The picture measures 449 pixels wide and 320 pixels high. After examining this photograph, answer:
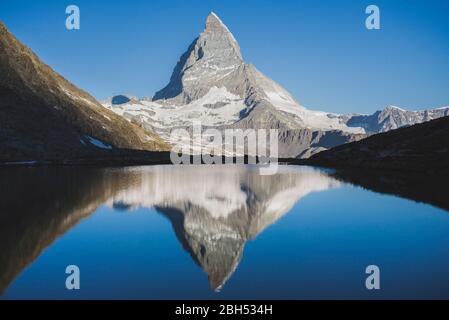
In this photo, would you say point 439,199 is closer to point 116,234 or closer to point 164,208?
point 164,208

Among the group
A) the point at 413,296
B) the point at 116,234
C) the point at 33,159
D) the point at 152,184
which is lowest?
the point at 413,296

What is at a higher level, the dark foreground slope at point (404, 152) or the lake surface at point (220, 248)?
the dark foreground slope at point (404, 152)

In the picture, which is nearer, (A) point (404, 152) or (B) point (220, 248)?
(B) point (220, 248)

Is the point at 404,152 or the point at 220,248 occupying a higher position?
the point at 404,152

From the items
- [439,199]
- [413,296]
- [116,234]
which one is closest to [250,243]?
[116,234]

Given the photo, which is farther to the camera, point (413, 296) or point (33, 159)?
point (33, 159)
